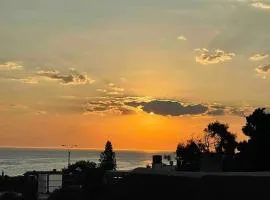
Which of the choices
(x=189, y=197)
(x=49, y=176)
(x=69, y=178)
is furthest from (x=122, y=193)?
(x=69, y=178)

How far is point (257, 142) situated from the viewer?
63562mm

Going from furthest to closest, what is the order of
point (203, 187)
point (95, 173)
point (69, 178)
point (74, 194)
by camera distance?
point (69, 178) → point (95, 173) → point (74, 194) → point (203, 187)

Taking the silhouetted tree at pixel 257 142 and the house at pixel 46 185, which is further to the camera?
the house at pixel 46 185

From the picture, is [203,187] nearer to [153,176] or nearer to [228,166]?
[153,176]

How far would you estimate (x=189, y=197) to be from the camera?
37781mm

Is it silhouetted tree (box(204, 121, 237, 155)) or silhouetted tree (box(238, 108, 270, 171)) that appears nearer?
silhouetted tree (box(238, 108, 270, 171))

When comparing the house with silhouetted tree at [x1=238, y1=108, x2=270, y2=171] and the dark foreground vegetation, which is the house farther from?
silhouetted tree at [x1=238, y1=108, x2=270, y2=171]

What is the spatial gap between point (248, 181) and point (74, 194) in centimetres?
2953

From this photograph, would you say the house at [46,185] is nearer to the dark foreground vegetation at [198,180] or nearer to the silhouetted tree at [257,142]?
the dark foreground vegetation at [198,180]

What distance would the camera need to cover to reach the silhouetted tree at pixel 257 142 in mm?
59647

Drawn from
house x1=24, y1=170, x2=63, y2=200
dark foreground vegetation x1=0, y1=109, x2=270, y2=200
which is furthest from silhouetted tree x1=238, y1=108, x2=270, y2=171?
house x1=24, y1=170, x2=63, y2=200

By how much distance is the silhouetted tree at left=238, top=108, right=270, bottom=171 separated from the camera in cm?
5965

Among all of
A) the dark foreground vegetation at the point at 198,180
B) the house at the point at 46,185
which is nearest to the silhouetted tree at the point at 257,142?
the dark foreground vegetation at the point at 198,180

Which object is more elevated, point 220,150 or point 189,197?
point 220,150
